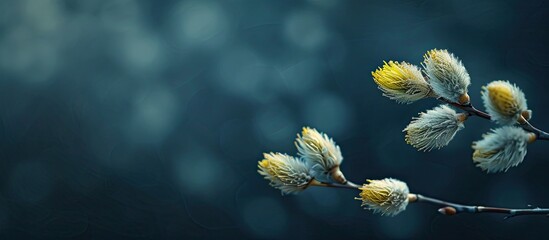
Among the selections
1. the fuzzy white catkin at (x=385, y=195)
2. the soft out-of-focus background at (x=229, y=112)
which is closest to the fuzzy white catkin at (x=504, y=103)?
the fuzzy white catkin at (x=385, y=195)

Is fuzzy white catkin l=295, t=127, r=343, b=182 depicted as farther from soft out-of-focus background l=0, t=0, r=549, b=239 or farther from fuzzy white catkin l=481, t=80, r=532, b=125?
soft out-of-focus background l=0, t=0, r=549, b=239

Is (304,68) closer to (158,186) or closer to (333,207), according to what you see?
(333,207)

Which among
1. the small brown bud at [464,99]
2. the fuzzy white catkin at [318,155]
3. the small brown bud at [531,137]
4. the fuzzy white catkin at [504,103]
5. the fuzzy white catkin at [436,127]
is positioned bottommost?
the fuzzy white catkin at [318,155]

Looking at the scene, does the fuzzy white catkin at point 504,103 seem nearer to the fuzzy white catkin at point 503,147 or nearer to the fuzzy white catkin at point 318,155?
the fuzzy white catkin at point 503,147

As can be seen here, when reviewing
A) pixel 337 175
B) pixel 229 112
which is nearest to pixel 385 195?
pixel 337 175

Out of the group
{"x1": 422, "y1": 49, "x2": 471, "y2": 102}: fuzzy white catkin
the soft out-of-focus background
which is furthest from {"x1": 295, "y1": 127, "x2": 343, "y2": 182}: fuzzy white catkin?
the soft out-of-focus background

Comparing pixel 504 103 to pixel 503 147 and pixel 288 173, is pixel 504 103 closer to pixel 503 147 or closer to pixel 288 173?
pixel 503 147
